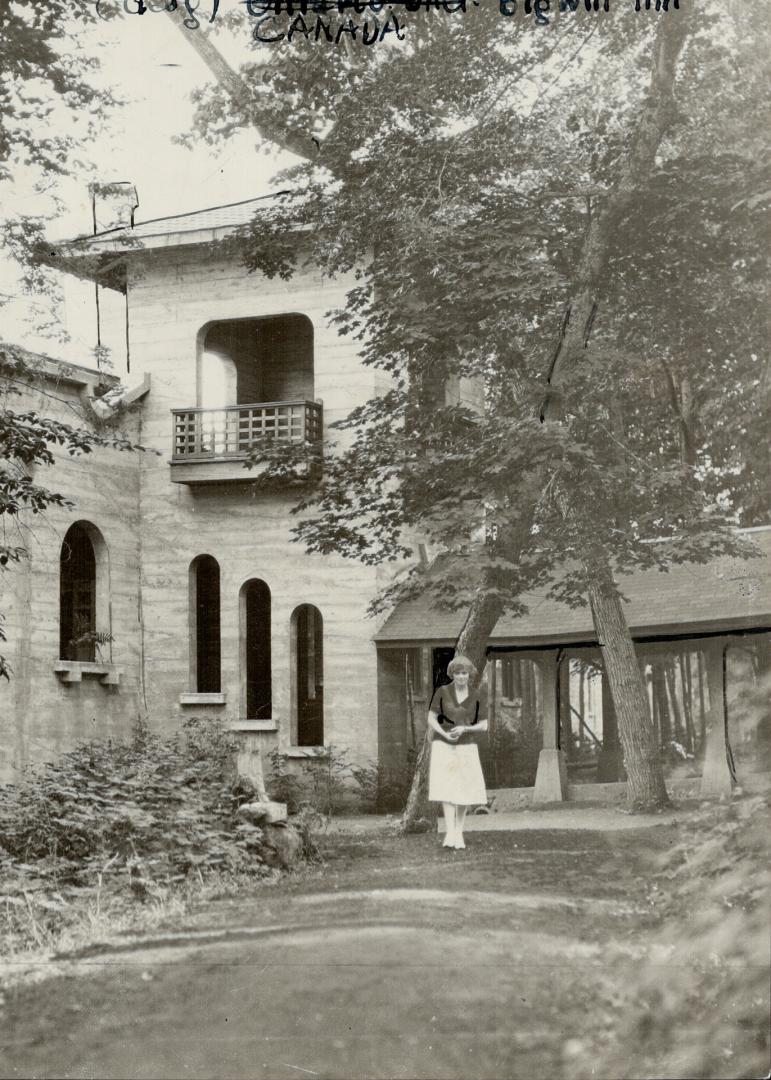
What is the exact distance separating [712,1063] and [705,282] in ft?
12.1

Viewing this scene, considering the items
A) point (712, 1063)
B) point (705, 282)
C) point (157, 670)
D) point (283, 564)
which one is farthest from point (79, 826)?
point (705, 282)

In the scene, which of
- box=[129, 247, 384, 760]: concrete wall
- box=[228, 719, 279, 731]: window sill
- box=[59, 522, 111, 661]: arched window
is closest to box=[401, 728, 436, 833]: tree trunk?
box=[129, 247, 384, 760]: concrete wall

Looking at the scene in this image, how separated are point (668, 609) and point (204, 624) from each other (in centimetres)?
273

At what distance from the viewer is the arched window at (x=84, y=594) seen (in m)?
7.11

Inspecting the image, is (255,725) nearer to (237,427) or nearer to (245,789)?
(245,789)

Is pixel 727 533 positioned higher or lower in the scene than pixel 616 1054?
higher

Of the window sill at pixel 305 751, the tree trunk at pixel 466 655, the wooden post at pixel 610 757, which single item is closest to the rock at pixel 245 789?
the window sill at pixel 305 751

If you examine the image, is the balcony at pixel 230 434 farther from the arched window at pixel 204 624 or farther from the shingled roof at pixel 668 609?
the shingled roof at pixel 668 609

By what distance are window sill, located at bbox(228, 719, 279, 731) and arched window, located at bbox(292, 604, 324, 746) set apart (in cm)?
14

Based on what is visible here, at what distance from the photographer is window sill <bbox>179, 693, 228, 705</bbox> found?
6.84 meters

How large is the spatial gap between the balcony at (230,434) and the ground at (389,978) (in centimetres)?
237

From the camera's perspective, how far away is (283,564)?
22.7ft

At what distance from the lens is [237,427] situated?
6.84m

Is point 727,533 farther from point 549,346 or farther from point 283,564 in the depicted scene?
point 283,564
